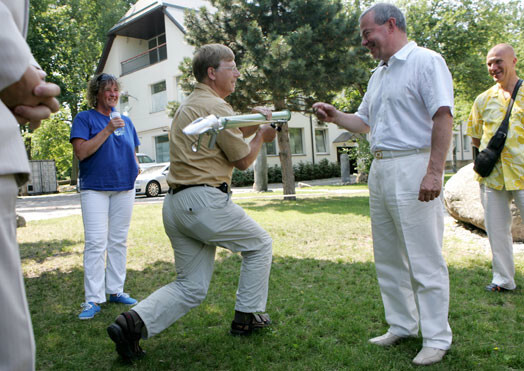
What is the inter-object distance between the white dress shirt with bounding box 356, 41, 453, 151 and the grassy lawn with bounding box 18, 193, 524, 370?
4.93 ft

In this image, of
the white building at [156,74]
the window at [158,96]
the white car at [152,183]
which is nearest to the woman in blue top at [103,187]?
the white car at [152,183]

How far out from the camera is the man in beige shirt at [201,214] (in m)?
3.13

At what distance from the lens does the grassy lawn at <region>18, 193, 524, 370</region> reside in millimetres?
3178

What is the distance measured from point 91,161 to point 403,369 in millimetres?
3241

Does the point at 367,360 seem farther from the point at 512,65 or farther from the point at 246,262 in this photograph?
the point at 512,65

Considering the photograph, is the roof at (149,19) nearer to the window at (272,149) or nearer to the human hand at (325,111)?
the window at (272,149)

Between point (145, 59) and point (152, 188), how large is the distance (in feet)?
48.0

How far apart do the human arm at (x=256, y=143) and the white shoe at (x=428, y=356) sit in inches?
68.1

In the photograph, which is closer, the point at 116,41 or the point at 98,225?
the point at 98,225

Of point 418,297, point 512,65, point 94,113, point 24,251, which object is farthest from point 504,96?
point 24,251

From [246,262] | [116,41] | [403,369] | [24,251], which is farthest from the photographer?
[116,41]

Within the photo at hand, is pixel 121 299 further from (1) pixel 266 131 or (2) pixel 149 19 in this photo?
(2) pixel 149 19

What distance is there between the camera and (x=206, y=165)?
3188mm

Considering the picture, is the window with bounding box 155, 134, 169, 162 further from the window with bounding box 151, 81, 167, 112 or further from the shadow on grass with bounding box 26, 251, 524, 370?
the shadow on grass with bounding box 26, 251, 524, 370
